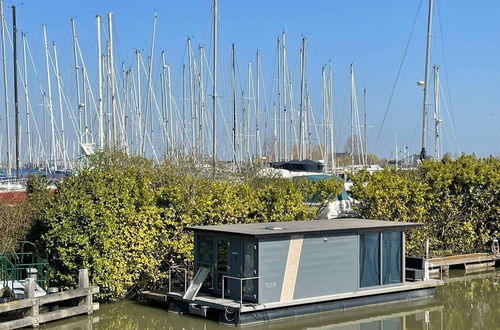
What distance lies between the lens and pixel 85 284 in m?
19.6

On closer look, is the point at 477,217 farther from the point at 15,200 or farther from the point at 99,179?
the point at 15,200

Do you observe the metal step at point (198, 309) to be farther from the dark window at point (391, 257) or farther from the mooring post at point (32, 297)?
the dark window at point (391, 257)

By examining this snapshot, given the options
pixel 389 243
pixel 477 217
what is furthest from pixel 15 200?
pixel 477 217

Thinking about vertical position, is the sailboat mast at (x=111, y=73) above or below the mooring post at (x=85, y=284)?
above

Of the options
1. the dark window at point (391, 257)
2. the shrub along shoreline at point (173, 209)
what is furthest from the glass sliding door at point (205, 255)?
the dark window at point (391, 257)

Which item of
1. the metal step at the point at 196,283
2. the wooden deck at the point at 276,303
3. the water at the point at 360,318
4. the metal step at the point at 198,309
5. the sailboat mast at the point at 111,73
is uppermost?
the sailboat mast at the point at 111,73

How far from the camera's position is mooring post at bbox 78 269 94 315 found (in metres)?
19.6

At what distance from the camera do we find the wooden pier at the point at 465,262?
28.1m

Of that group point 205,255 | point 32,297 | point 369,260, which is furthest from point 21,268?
point 369,260

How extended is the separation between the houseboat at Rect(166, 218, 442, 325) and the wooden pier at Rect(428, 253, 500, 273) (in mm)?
6148

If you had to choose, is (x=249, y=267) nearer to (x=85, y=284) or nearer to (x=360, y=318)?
(x=360, y=318)

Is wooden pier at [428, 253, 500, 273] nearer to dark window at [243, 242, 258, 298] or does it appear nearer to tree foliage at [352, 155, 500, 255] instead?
tree foliage at [352, 155, 500, 255]

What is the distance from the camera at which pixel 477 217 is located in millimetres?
30688

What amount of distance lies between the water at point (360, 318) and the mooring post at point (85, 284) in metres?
0.36
